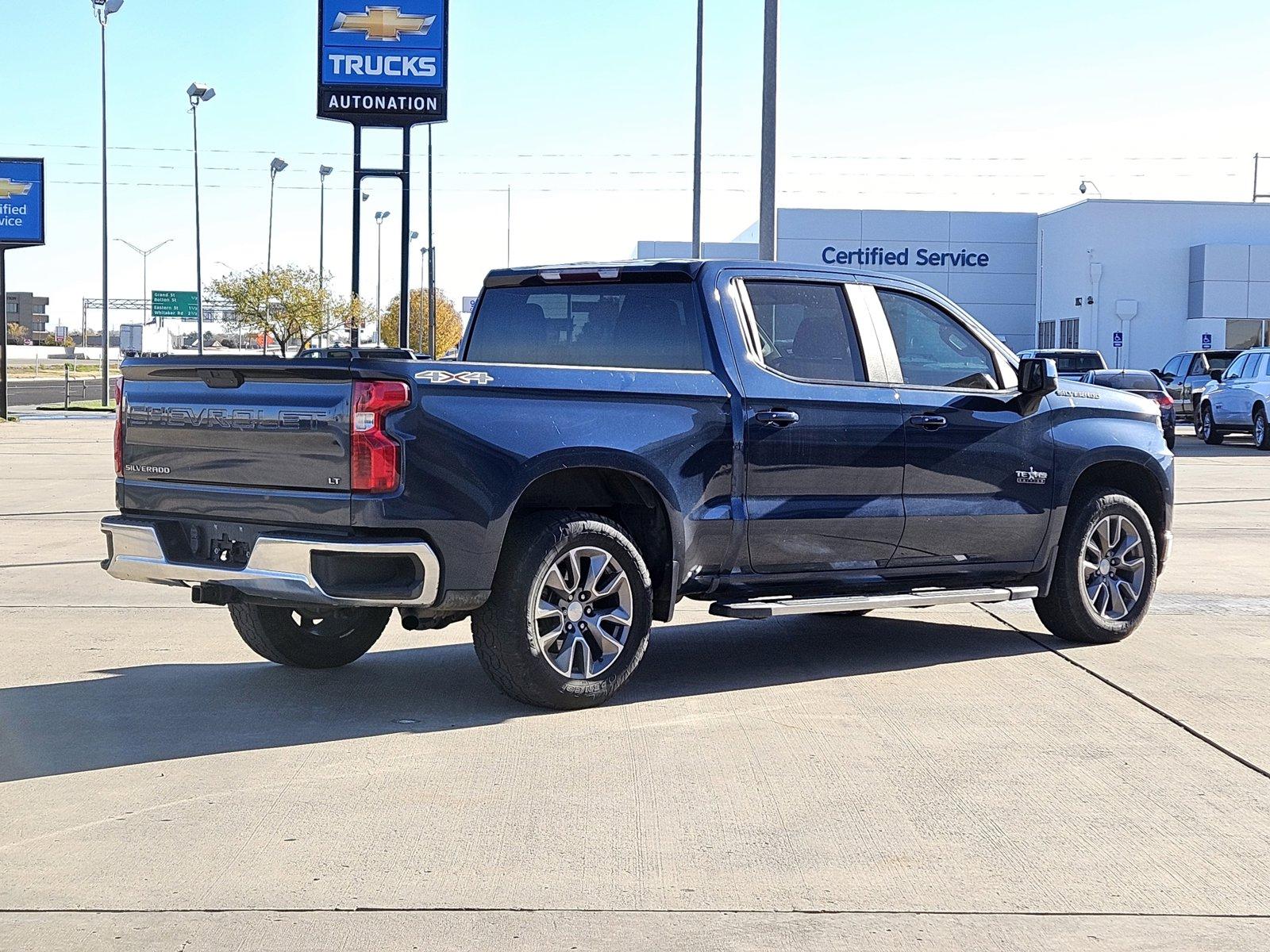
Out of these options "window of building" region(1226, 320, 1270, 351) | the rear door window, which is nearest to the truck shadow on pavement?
the rear door window

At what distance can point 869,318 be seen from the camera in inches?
325

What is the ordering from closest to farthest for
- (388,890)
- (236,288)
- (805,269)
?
(388,890)
(805,269)
(236,288)

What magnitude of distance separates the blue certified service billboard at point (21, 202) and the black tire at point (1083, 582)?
3753cm

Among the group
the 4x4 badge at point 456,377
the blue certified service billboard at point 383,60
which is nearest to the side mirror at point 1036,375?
the 4x4 badge at point 456,377

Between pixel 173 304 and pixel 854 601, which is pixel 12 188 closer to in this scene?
pixel 854 601

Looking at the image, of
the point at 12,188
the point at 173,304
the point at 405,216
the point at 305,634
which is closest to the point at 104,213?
the point at 12,188

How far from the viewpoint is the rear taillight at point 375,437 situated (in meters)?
6.49

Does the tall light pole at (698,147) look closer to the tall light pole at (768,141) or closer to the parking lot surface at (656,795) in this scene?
the tall light pole at (768,141)

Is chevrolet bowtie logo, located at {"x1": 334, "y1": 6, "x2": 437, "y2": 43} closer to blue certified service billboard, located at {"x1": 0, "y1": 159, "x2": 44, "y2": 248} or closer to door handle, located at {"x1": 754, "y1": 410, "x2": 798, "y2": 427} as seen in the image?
blue certified service billboard, located at {"x1": 0, "y1": 159, "x2": 44, "y2": 248}

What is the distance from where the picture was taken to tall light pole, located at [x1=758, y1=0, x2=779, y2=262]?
1758 cm

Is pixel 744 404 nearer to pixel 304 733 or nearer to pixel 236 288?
pixel 304 733

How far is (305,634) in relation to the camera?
8039mm

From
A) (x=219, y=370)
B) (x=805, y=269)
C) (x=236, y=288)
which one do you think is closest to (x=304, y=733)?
(x=219, y=370)

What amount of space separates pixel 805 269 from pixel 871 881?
13.1 ft
